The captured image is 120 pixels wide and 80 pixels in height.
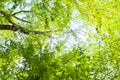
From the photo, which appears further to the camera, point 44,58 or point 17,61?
point 17,61

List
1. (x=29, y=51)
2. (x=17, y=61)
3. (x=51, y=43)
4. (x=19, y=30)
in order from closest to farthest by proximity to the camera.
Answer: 1. (x=29, y=51)
2. (x=17, y=61)
3. (x=51, y=43)
4. (x=19, y=30)

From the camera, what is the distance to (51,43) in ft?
32.4

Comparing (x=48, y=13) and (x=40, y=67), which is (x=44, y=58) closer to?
(x=40, y=67)

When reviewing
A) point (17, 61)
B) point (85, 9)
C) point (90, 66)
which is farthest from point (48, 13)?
point (90, 66)

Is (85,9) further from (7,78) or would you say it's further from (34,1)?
(7,78)

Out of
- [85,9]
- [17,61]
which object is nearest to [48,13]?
[85,9]

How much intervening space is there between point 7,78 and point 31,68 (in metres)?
1.16

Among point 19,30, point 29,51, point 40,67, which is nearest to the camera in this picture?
point 40,67

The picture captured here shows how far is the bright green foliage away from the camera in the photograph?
7.79 meters

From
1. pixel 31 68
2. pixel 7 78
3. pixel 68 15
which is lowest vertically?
pixel 7 78

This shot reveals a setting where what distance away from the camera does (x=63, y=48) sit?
10.6m

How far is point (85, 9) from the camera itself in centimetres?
942

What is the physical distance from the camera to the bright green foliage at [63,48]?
779 centimetres

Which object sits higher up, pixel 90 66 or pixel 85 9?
pixel 85 9
